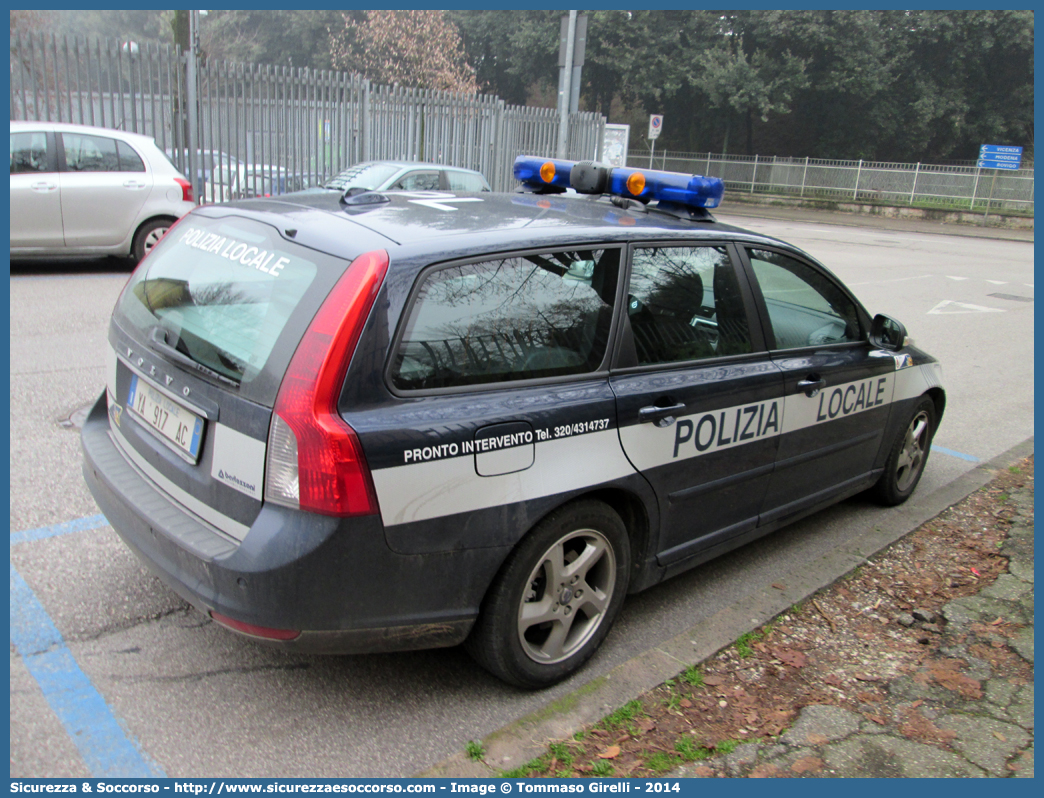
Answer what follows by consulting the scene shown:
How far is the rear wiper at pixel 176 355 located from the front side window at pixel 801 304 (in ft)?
7.42

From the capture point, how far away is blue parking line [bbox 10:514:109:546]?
3.60 metres

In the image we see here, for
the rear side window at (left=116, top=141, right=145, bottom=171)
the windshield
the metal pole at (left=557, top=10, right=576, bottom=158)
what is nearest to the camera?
the rear side window at (left=116, top=141, right=145, bottom=171)

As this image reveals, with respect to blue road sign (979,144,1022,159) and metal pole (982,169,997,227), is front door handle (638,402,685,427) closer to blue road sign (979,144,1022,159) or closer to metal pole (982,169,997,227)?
blue road sign (979,144,1022,159)

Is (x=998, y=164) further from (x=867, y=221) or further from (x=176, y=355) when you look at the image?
(x=176, y=355)

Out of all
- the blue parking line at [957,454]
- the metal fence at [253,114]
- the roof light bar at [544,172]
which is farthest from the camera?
the metal fence at [253,114]

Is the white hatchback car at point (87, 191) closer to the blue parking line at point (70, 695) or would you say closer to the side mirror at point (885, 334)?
the blue parking line at point (70, 695)

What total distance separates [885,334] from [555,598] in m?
2.42

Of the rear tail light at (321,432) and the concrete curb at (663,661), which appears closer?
the rear tail light at (321,432)

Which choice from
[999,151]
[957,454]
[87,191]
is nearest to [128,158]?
[87,191]

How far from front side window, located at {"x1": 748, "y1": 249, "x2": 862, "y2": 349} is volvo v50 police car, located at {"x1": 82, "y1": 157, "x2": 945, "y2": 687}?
0.15 feet

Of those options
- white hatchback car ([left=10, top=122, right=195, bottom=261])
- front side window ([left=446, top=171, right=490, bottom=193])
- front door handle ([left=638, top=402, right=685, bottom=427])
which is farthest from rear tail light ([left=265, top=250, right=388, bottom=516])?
front side window ([left=446, top=171, right=490, bottom=193])

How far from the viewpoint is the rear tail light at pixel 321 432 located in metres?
2.33

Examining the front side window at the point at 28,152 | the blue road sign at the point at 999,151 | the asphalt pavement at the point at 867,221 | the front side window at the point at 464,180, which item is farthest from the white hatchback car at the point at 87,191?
the blue road sign at the point at 999,151

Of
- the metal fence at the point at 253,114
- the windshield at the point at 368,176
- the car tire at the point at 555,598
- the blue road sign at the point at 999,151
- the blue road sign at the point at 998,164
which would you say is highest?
the blue road sign at the point at 999,151
